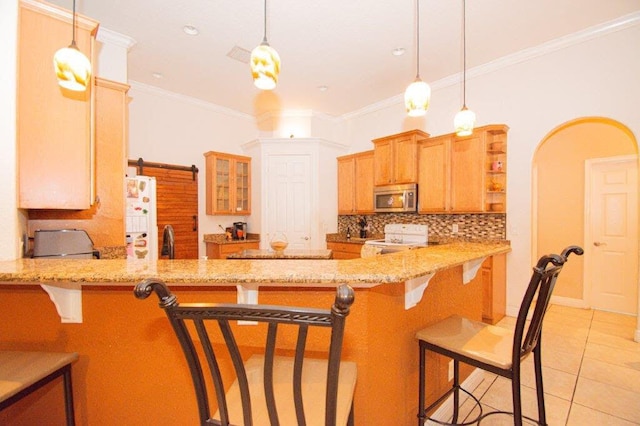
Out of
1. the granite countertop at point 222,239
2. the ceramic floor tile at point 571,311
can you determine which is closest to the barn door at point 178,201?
the granite countertop at point 222,239

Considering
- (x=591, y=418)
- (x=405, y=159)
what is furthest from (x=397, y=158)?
(x=591, y=418)

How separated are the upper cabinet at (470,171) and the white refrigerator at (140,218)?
11.8ft

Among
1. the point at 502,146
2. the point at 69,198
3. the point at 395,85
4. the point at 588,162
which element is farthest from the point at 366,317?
the point at 588,162

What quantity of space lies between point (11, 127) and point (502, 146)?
4.53 m

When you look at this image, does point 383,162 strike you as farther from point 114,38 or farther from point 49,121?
point 49,121

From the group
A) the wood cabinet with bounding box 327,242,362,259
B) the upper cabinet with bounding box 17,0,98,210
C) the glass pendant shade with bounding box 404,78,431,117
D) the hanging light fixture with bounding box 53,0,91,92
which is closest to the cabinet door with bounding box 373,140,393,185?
the wood cabinet with bounding box 327,242,362,259

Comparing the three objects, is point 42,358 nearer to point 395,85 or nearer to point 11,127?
point 11,127

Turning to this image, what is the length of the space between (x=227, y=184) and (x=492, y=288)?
421 centimetres

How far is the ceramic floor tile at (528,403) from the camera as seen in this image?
1.92 metres

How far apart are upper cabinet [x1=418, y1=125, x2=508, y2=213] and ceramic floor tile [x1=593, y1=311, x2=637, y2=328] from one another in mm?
1851

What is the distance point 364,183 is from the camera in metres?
5.04

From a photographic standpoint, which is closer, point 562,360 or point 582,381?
point 582,381

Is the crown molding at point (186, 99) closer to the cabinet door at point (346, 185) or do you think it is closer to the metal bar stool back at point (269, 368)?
the cabinet door at point (346, 185)

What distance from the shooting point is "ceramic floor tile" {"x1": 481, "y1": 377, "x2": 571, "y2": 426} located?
192cm
